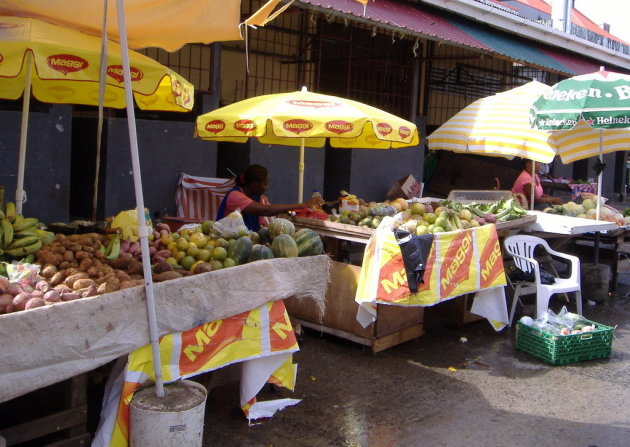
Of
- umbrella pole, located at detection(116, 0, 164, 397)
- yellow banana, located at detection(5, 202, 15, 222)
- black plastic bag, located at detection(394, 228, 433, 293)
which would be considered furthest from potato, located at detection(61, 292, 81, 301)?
black plastic bag, located at detection(394, 228, 433, 293)

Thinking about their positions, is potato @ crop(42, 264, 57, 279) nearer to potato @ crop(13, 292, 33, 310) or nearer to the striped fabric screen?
potato @ crop(13, 292, 33, 310)

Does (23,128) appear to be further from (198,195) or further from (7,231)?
(198,195)

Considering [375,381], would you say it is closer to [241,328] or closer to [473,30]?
[241,328]

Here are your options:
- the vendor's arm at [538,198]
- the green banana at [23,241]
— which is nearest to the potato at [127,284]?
the green banana at [23,241]

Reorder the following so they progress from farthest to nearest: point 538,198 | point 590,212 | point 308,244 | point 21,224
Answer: point 538,198 → point 590,212 → point 308,244 → point 21,224

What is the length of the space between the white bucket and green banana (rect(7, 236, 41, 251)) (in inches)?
49.3

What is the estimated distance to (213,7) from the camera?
14.5ft

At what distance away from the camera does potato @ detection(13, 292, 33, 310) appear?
3309 millimetres

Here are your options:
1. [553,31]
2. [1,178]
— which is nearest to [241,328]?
[1,178]

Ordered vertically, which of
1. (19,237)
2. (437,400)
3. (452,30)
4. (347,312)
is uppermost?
(452,30)

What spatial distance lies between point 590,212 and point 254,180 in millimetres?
4870

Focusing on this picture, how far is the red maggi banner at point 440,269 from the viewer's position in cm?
553

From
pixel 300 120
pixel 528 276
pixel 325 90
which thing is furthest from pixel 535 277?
pixel 325 90

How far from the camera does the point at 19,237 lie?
4.25 meters
